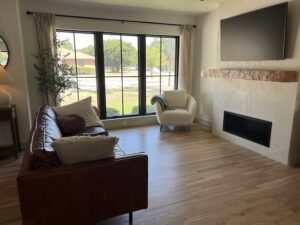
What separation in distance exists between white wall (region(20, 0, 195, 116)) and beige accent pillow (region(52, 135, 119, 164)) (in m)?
3.22

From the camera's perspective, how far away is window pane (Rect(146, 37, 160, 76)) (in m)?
5.42

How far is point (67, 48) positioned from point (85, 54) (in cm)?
38

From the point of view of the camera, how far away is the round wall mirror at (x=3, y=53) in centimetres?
360

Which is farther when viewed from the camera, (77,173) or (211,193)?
(211,193)

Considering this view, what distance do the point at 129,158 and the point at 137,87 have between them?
148 inches

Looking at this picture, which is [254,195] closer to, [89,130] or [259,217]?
[259,217]

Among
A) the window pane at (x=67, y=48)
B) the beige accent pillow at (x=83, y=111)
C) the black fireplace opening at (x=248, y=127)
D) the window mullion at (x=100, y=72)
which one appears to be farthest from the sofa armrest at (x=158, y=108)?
the window pane at (x=67, y=48)

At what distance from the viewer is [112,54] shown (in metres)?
5.10

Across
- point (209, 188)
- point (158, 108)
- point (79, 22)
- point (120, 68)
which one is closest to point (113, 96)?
point (120, 68)

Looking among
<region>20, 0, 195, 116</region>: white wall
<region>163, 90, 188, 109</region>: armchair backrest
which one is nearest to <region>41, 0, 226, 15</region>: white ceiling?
<region>20, 0, 195, 116</region>: white wall

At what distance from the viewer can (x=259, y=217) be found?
2213 millimetres

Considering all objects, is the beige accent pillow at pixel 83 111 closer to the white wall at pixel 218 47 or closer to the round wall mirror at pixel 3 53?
the round wall mirror at pixel 3 53

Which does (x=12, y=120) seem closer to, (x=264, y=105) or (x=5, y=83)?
(x=5, y=83)

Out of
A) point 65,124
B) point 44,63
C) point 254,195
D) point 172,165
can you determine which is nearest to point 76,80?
point 44,63
